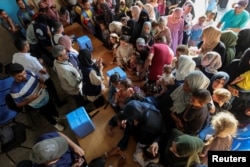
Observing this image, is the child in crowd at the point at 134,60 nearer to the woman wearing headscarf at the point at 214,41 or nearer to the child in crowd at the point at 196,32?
the woman wearing headscarf at the point at 214,41

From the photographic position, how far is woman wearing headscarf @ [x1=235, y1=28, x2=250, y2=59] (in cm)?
296

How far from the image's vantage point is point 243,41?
2994mm

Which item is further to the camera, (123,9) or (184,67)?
(123,9)

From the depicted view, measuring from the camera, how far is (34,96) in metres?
2.77

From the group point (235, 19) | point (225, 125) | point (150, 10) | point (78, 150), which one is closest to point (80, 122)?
point (78, 150)

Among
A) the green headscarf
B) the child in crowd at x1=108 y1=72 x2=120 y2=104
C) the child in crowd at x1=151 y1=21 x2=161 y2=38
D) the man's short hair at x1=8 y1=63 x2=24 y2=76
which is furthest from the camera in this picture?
the child in crowd at x1=151 y1=21 x2=161 y2=38

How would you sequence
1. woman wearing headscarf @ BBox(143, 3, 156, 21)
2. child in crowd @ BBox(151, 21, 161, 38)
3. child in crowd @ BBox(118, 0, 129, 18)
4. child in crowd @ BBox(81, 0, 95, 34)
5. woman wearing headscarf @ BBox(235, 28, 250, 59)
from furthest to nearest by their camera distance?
child in crowd @ BBox(81, 0, 95, 34), child in crowd @ BBox(118, 0, 129, 18), woman wearing headscarf @ BBox(143, 3, 156, 21), child in crowd @ BBox(151, 21, 161, 38), woman wearing headscarf @ BBox(235, 28, 250, 59)

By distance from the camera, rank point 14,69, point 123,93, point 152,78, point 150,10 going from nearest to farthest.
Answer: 1. point 14,69
2. point 123,93
3. point 152,78
4. point 150,10

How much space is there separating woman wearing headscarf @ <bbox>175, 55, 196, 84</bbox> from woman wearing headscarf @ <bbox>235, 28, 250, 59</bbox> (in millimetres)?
1024

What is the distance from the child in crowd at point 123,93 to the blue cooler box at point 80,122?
43 cm

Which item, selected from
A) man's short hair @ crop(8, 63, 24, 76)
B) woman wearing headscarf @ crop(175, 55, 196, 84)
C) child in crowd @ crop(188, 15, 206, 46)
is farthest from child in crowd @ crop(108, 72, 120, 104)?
child in crowd @ crop(188, 15, 206, 46)

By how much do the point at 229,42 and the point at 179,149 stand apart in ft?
6.36

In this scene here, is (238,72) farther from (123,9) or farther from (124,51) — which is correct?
(123,9)

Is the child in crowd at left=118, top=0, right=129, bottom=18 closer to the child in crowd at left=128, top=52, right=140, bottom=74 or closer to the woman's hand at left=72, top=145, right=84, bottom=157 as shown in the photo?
the child in crowd at left=128, top=52, right=140, bottom=74
